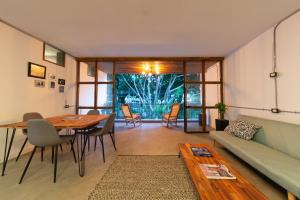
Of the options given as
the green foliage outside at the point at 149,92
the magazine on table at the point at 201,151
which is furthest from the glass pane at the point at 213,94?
the magazine on table at the point at 201,151

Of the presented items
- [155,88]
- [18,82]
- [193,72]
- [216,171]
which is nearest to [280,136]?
[216,171]

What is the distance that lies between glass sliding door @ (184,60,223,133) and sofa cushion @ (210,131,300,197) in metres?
2.44

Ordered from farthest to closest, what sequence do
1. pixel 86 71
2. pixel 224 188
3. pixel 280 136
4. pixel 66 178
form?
pixel 86 71 < pixel 280 136 < pixel 66 178 < pixel 224 188

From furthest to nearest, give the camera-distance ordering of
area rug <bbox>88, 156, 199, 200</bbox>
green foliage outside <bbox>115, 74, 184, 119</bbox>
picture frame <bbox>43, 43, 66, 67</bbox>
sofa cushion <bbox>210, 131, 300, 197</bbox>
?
green foliage outside <bbox>115, 74, 184, 119</bbox>
picture frame <bbox>43, 43, 66, 67</bbox>
area rug <bbox>88, 156, 199, 200</bbox>
sofa cushion <bbox>210, 131, 300, 197</bbox>

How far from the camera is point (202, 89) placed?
517 cm

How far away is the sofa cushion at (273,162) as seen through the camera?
5.00 feet

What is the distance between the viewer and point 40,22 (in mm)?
2801

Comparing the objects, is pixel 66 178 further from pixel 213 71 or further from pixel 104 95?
pixel 213 71

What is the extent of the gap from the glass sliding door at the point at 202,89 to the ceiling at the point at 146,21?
1.32 metres

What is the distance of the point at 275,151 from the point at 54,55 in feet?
16.5

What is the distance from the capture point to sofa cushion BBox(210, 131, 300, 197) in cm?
152

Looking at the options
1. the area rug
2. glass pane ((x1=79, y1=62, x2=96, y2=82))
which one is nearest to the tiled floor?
the area rug

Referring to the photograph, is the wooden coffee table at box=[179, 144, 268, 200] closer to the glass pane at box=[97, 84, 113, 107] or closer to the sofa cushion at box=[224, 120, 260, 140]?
the sofa cushion at box=[224, 120, 260, 140]

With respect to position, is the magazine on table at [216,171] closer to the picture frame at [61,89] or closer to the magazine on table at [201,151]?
the magazine on table at [201,151]
